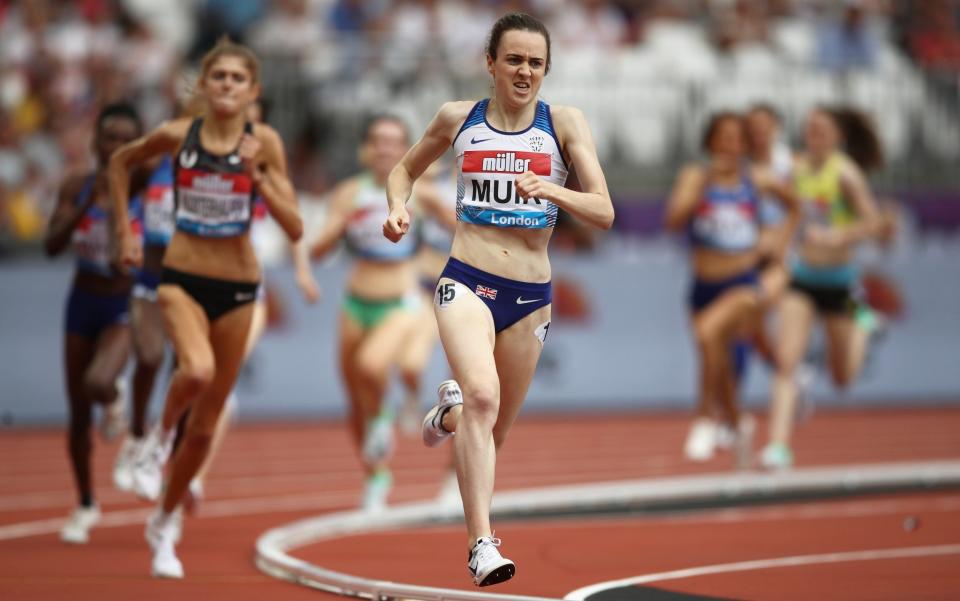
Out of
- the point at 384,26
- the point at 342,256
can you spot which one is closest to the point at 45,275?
the point at 342,256

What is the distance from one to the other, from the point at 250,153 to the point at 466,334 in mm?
2100

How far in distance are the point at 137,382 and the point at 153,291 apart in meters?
0.63

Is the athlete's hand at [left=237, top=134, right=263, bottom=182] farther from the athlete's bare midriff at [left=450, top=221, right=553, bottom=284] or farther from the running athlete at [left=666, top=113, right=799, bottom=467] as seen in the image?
the running athlete at [left=666, top=113, right=799, bottom=467]

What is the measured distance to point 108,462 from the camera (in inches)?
624

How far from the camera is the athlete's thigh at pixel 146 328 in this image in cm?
1146

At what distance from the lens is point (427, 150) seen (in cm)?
851

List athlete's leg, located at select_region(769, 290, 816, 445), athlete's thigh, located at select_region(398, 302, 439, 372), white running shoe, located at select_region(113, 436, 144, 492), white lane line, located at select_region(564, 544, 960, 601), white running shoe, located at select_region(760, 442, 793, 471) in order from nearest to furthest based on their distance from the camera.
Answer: white lane line, located at select_region(564, 544, 960, 601) < white running shoe, located at select_region(113, 436, 144, 492) < white running shoe, located at select_region(760, 442, 793, 471) < athlete's leg, located at select_region(769, 290, 816, 445) < athlete's thigh, located at select_region(398, 302, 439, 372)

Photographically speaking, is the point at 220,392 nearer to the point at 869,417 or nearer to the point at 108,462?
the point at 108,462

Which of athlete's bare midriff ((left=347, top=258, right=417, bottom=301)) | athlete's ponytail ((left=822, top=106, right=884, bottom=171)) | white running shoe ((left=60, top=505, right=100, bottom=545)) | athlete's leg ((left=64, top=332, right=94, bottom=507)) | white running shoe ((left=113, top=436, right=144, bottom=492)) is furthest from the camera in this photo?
athlete's ponytail ((left=822, top=106, right=884, bottom=171))

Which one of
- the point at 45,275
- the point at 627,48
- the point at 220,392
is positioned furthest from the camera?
the point at 627,48

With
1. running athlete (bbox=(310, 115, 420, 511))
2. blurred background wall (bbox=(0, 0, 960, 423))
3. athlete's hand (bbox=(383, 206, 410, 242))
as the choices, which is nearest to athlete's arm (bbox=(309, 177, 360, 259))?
running athlete (bbox=(310, 115, 420, 511))

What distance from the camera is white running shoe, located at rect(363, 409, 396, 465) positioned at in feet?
41.5

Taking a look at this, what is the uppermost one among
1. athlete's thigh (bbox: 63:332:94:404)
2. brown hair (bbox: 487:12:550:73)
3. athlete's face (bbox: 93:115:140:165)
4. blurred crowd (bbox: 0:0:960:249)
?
blurred crowd (bbox: 0:0:960:249)

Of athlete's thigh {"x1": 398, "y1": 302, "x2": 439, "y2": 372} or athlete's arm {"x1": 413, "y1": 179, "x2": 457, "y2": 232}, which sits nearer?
athlete's arm {"x1": 413, "y1": 179, "x2": 457, "y2": 232}
